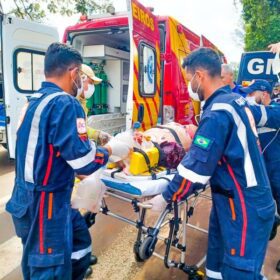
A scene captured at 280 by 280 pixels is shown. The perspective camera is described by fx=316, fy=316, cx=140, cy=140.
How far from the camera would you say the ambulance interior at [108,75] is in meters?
4.89

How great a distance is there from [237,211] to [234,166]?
0.24 m

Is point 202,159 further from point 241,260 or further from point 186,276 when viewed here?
point 186,276

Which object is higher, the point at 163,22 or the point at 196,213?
the point at 163,22

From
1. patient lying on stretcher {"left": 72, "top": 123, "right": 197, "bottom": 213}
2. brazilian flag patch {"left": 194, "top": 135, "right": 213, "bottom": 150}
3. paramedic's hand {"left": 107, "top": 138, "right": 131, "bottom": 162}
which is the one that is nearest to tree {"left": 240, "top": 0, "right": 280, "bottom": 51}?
patient lying on stretcher {"left": 72, "top": 123, "right": 197, "bottom": 213}

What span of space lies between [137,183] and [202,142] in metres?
0.70

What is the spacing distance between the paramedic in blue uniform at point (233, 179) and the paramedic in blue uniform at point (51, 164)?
547mm

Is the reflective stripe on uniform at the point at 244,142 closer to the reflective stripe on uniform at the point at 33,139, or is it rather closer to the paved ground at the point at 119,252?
the reflective stripe on uniform at the point at 33,139

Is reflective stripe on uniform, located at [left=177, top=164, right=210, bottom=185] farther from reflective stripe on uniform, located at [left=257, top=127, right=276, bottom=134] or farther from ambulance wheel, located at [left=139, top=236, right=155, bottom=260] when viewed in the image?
reflective stripe on uniform, located at [left=257, top=127, right=276, bottom=134]

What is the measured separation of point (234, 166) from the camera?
1.67 metres

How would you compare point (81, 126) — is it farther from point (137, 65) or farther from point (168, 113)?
point (168, 113)

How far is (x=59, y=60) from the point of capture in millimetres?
1776

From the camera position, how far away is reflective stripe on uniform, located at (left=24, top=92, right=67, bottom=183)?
1.65m

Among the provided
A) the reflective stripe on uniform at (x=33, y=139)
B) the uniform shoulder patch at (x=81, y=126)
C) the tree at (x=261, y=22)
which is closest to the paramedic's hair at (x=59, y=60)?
the reflective stripe on uniform at (x=33, y=139)

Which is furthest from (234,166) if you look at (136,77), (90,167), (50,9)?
(50,9)
